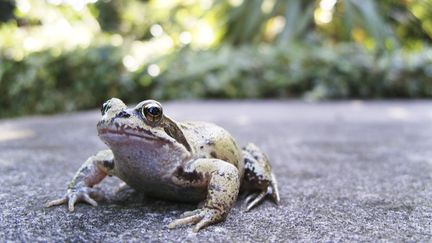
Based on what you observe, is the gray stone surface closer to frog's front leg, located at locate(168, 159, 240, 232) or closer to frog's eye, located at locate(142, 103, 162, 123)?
A: frog's front leg, located at locate(168, 159, 240, 232)

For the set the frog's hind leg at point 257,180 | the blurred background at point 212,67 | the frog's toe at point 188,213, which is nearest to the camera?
the frog's toe at point 188,213

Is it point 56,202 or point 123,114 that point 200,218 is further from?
point 56,202

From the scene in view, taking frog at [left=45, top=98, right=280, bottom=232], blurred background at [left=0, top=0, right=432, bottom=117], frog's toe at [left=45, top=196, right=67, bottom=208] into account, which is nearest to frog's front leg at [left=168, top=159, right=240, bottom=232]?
frog at [left=45, top=98, right=280, bottom=232]

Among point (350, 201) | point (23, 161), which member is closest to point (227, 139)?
point (350, 201)

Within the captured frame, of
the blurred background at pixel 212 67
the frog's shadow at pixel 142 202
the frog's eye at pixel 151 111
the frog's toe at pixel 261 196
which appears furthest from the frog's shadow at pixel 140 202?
the blurred background at pixel 212 67

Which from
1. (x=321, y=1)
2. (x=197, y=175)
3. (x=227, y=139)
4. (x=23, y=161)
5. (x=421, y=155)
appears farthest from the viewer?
(x=321, y=1)

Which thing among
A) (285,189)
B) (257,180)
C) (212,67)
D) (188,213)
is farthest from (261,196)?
(212,67)

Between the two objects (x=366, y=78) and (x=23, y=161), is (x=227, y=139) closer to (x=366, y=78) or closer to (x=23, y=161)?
(x=23, y=161)

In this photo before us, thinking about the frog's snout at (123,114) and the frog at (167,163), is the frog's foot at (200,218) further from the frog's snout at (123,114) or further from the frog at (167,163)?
the frog's snout at (123,114)
